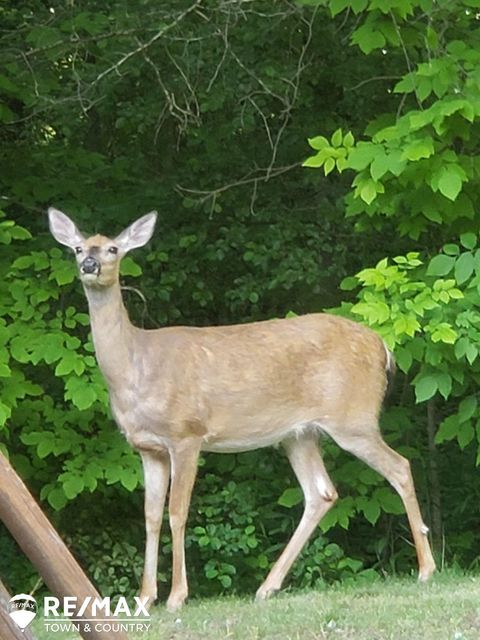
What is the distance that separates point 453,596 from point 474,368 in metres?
2.14

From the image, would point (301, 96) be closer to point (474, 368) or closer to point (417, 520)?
point (474, 368)

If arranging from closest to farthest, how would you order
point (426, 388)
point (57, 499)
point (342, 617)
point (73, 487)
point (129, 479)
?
1. point (342, 617)
2. point (426, 388)
3. point (129, 479)
4. point (73, 487)
5. point (57, 499)

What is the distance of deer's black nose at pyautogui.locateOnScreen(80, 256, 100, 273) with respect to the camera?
6.75 meters

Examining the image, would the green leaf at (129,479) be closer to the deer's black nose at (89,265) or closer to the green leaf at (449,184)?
the deer's black nose at (89,265)

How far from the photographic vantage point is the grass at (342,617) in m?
5.18

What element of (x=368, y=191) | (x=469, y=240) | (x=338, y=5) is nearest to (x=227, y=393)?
(x=368, y=191)

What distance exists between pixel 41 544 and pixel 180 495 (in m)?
3.98

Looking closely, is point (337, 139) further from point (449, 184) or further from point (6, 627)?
point (6, 627)

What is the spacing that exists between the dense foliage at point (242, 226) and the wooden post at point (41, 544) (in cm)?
415

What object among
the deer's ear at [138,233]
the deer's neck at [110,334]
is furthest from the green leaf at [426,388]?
the deer's ear at [138,233]

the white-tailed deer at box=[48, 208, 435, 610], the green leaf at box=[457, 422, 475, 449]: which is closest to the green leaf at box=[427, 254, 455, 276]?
the white-tailed deer at box=[48, 208, 435, 610]

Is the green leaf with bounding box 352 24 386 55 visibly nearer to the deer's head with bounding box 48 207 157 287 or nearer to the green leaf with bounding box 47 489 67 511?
the deer's head with bounding box 48 207 157 287

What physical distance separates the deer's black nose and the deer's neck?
0.72ft

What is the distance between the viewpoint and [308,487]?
770cm
